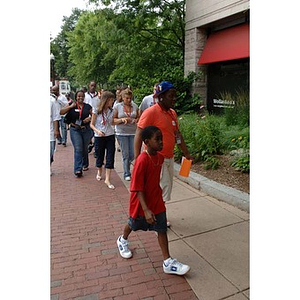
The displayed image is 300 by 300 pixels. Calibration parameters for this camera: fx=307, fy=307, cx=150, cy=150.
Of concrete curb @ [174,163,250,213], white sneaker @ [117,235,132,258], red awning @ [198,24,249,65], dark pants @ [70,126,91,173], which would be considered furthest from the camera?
Result: red awning @ [198,24,249,65]

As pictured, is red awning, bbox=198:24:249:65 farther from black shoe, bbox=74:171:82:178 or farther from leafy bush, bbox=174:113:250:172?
black shoe, bbox=74:171:82:178

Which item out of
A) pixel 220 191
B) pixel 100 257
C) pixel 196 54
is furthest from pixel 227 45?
pixel 100 257

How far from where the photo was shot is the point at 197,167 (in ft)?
21.2

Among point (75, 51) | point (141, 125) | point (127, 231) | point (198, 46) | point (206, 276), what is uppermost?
point (75, 51)

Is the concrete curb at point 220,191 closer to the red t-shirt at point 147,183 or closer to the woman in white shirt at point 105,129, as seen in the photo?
the woman in white shirt at point 105,129

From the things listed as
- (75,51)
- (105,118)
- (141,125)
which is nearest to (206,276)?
(141,125)

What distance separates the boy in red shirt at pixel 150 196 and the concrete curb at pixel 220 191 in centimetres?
182

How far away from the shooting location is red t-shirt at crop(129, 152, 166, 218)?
2.96m

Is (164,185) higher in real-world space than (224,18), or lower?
lower

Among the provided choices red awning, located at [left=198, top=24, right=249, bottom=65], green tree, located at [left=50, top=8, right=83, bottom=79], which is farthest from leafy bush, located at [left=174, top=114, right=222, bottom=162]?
green tree, located at [left=50, top=8, right=83, bottom=79]

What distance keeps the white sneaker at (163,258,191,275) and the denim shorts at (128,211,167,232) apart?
328 millimetres

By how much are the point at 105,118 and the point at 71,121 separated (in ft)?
3.10

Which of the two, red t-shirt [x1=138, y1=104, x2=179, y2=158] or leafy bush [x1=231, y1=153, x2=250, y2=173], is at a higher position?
red t-shirt [x1=138, y1=104, x2=179, y2=158]

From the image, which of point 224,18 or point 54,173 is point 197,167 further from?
point 224,18
